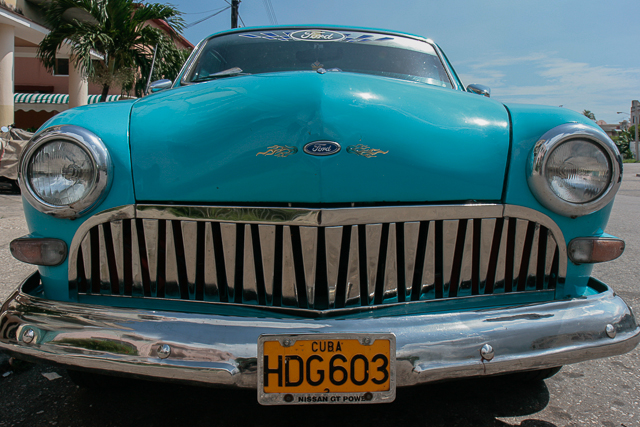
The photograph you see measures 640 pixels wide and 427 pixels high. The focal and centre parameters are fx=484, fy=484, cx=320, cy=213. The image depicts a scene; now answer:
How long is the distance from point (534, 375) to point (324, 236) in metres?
1.17

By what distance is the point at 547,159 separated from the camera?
4.99 feet

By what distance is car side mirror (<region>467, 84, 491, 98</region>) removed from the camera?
2.83 meters

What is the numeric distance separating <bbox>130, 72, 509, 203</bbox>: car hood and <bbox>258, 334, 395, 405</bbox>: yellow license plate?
0.41m

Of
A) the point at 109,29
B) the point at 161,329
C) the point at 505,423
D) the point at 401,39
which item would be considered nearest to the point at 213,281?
the point at 161,329

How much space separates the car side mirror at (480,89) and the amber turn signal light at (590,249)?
146cm

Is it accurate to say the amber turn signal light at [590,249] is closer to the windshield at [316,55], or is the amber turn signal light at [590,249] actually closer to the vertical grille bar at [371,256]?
the vertical grille bar at [371,256]

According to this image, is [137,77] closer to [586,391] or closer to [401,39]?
[401,39]

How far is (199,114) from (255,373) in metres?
0.83

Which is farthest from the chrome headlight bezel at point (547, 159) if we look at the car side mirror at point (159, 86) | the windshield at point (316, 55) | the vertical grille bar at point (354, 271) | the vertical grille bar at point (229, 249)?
the car side mirror at point (159, 86)

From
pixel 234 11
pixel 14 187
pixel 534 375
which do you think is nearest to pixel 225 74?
pixel 534 375

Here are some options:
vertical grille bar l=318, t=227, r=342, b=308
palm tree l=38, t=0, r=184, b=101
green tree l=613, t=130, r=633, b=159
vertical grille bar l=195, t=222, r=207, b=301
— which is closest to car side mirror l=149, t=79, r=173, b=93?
vertical grille bar l=195, t=222, r=207, b=301

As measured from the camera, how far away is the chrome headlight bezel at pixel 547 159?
4.96 feet

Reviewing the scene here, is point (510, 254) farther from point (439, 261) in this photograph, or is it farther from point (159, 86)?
point (159, 86)

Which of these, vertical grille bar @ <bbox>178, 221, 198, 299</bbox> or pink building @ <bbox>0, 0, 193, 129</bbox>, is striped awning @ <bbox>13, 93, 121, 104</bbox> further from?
vertical grille bar @ <bbox>178, 221, 198, 299</bbox>
